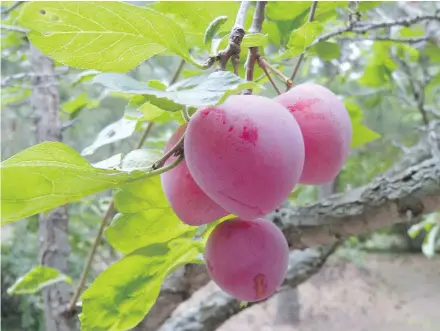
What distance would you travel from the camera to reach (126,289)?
0.91 feet

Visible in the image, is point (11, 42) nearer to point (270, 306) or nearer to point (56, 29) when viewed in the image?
point (56, 29)

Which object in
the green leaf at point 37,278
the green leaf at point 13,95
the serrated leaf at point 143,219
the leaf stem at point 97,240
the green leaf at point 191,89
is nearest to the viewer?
the green leaf at point 191,89

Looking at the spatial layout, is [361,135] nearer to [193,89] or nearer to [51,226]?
[193,89]

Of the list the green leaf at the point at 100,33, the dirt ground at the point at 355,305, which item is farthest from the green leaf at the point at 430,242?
the green leaf at the point at 100,33

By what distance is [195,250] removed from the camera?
313 millimetres

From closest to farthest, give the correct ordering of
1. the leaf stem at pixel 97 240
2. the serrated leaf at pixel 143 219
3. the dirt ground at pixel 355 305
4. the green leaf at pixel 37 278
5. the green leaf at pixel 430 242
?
the serrated leaf at pixel 143 219 < the leaf stem at pixel 97 240 < the green leaf at pixel 37 278 < the green leaf at pixel 430 242 < the dirt ground at pixel 355 305

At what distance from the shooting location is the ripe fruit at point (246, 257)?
249mm

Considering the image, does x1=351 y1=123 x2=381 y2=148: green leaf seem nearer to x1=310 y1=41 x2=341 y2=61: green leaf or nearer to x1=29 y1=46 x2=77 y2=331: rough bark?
x1=310 y1=41 x2=341 y2=61: green leaf

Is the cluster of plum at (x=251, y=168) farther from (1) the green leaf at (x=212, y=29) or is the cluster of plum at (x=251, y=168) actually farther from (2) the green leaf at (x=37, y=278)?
(2) the green leaf at (x=37, y=278)

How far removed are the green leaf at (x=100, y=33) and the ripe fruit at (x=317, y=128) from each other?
0.06 m

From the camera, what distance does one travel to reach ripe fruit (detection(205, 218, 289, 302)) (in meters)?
0.25

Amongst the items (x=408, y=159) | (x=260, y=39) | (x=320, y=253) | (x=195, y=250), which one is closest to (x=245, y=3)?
(x=260, y=39)

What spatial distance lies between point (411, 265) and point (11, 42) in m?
1.90

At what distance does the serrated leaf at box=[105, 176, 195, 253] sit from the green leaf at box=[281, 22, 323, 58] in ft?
0.34
